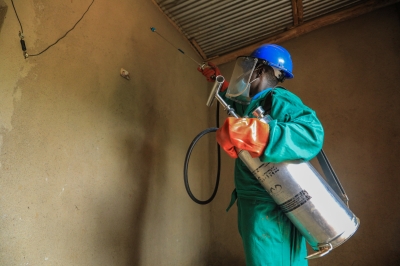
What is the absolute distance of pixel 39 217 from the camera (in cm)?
99

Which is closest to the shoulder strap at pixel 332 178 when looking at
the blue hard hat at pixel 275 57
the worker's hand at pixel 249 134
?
the worker's hand at pixel 249 134

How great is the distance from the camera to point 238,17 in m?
2.27

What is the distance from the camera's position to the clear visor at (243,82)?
139 centimetres

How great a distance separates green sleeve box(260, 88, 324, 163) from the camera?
0.93m

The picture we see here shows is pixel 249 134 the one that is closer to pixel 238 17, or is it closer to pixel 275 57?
pixel 275 57

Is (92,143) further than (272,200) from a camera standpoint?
Yes

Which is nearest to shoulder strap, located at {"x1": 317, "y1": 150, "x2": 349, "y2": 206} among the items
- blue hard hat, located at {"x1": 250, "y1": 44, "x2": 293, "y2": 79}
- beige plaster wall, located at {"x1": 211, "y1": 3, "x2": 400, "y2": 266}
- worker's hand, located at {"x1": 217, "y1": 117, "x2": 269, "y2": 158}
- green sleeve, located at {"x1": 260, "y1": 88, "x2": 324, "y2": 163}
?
green sleeve, located at {"x1": 260, "y1": 88, "x2": 324, "y2": 163}

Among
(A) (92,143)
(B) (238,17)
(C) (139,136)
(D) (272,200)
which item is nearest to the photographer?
(D) (272,200)

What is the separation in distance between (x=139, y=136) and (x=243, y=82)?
2.41 feet

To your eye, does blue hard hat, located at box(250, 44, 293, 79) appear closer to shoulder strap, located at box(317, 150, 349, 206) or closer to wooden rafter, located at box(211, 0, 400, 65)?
shoulder strap, located at box(317, 150, 349, 206)

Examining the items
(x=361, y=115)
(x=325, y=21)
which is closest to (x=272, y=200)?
(x=361, y=115)

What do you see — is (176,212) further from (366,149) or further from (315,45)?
(315,45)

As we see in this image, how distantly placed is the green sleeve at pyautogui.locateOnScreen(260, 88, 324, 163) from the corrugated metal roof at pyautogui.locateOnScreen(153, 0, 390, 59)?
1415 mm

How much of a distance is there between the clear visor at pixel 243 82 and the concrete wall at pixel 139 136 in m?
0.64
